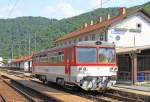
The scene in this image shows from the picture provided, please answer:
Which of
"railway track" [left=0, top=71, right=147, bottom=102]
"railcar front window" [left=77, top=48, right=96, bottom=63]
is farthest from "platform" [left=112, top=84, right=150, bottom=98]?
"railcar front window" [left=77, top=48, right=96, bottom=63]

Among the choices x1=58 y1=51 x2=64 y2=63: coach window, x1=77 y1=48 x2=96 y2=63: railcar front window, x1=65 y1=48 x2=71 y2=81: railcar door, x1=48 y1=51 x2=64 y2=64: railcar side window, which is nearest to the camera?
x1=77 y1=48 x2=96 y2=63: railcar front window

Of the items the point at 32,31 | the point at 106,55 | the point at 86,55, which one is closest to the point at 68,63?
the point at 86,55

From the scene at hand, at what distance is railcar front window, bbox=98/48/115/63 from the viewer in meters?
21.8

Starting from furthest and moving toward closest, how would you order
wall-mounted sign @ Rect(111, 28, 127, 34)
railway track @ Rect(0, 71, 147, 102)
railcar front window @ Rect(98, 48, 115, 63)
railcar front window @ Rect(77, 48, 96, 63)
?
wall-mounted sign @ Rect(111, 28, 127, 34) → railcar front window @ Rect(98, 48, 115, 63) → railcar front window @ Rect(77, 48, 96, 63) → railway track @ Rect(0, 71, 147, 102)

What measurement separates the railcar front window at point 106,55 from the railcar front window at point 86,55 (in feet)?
1.22

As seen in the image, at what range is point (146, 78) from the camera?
114 ft

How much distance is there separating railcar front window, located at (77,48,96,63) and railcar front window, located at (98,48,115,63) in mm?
373

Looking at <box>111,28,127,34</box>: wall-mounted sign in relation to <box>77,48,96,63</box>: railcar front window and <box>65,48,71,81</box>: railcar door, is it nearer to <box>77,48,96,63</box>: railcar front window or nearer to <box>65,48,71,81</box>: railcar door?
<box>65,48,71,81</box>: railcar door

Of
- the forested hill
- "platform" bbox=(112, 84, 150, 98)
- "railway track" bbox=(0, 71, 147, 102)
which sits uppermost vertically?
the forested hill

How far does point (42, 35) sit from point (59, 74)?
99.9 metres

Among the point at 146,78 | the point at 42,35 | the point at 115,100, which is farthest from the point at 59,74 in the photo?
the point at 42,35

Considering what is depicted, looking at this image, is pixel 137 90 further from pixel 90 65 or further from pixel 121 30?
pixel 121 30

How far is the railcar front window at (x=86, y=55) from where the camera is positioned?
2136 centimetres

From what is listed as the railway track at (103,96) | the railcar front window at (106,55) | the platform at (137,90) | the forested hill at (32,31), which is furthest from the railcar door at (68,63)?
the forested hill at (32,31)
